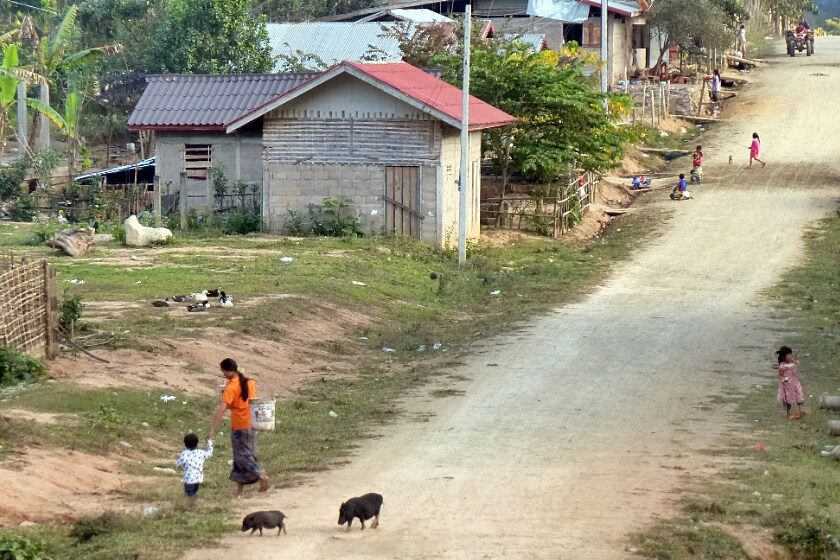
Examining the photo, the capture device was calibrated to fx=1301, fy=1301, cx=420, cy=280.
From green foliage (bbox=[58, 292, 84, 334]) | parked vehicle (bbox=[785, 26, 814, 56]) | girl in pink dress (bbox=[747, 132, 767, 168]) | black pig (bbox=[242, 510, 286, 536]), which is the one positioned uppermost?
parked vehicle (bbox=[785, 26, 814, 56])

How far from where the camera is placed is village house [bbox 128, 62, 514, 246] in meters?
28.5

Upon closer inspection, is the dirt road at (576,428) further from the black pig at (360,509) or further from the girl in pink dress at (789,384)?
the girl in pink dress at (789,384)

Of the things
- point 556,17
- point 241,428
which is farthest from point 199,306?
point 556,17

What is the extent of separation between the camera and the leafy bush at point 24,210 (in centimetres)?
3272

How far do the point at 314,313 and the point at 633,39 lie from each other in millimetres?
36911

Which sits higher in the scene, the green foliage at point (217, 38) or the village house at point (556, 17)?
the village house at point (556, 17)

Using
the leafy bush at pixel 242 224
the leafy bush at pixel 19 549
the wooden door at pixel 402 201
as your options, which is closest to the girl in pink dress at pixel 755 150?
the wooden door at pixel 402 201

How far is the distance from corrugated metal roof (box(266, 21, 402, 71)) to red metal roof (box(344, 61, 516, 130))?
Result: 34.9 ft

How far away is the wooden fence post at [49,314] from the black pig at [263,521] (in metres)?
6.70

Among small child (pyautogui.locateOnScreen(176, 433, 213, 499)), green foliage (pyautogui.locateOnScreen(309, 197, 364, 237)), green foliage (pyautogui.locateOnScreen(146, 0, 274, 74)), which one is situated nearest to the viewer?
small child (pyautogui.locateOnScreen(176, 433, 213, 499))

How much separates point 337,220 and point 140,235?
453cm

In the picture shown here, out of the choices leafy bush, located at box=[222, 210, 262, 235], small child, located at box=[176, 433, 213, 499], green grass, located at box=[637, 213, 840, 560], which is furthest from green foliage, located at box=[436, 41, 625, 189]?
small child, located at box=[176, 433, 213, 499]

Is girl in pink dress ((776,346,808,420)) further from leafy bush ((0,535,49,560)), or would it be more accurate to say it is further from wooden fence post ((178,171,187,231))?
wooden fence post ((178,171,187,231))

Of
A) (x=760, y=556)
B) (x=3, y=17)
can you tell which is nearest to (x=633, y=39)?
(x=3, y=17)
